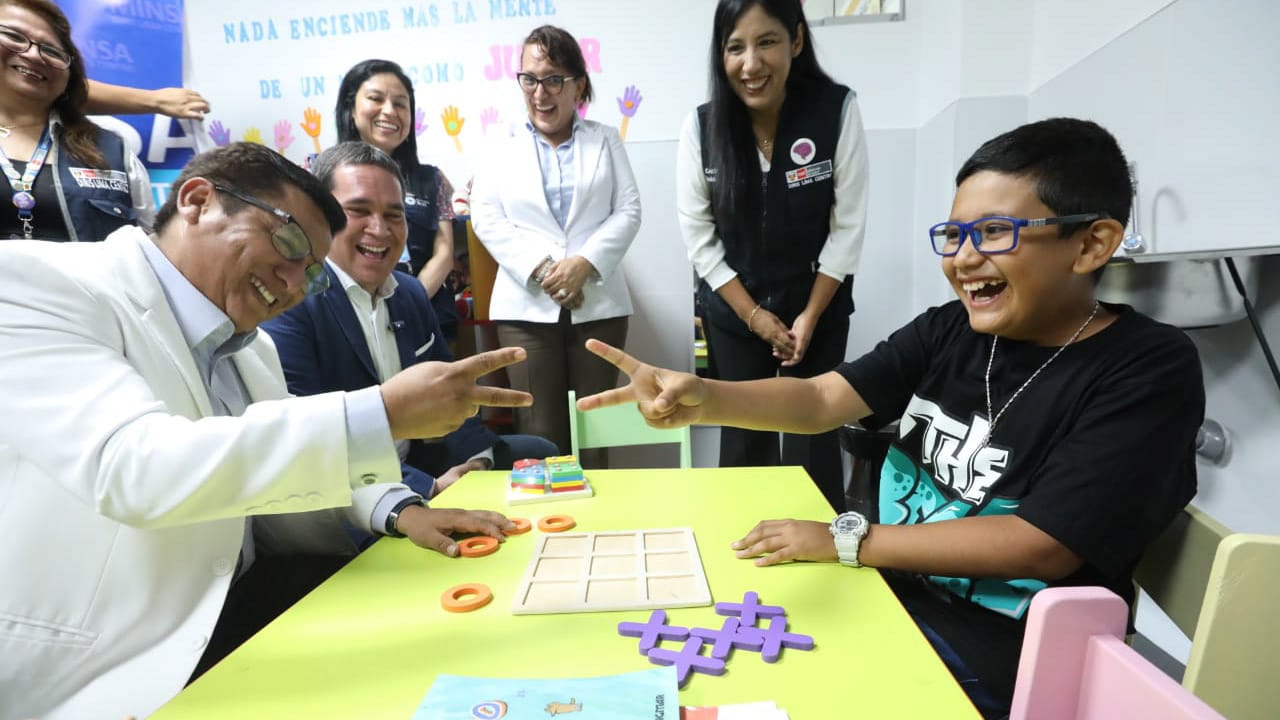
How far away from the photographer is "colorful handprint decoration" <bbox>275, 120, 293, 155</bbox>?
143 inches

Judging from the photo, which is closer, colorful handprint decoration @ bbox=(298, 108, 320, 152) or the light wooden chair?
the light wooden chair

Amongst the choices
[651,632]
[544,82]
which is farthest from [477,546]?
[544,82]

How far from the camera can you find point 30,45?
2029 millimetres

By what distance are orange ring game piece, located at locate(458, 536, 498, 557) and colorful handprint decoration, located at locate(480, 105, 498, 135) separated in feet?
9.25

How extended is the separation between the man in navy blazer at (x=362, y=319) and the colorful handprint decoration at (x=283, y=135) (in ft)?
6.77

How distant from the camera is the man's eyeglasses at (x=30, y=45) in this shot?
199cm

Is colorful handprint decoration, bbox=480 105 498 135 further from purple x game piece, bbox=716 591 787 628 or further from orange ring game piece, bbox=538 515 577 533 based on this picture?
purple x game piece, bbox=716 591 787 628

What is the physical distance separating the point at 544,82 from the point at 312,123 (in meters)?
1.80

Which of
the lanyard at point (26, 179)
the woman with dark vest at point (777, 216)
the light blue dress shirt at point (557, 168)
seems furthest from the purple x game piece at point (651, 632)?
the lanyard at point (26, 179)

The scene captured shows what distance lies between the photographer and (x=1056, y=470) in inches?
39.4

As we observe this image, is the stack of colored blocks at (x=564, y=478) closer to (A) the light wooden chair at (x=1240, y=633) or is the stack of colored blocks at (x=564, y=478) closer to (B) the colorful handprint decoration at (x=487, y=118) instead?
(A) the light wooden chair at (x=1240, y=633)

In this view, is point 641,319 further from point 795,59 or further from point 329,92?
point 329,92

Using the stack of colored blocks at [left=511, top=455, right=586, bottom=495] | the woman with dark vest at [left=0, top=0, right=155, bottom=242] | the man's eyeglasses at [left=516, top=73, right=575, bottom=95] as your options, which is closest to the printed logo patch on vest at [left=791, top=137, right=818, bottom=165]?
the man's eyeglasses at [left=516, top=73, right=575, bottom=95]

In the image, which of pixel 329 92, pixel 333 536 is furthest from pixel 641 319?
pixel 333 536
